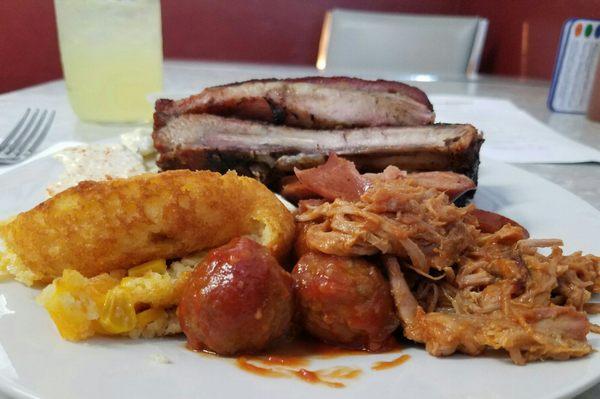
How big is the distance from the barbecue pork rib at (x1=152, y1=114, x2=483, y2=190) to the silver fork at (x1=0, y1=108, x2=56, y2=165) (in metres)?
0.72

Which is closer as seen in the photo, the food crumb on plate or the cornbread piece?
the food crumb on plate

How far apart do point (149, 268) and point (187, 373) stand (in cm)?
33

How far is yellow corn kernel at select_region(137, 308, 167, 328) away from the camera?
1091mm

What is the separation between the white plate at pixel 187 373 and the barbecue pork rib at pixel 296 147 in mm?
830

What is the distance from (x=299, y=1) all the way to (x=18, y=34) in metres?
2.89

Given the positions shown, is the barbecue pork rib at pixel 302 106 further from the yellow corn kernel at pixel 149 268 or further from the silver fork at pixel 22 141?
the yellow corn kernel at pixel 149 268

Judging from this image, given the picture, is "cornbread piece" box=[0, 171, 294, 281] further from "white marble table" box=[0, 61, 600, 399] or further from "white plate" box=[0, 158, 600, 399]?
"white marble table" box=[0, 61, 600, 399]

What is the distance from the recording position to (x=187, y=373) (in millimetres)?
923

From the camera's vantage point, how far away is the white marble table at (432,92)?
8.09ft

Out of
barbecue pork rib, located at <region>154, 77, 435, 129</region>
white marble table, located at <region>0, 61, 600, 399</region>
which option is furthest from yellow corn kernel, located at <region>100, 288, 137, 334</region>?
barbecue pork rib, located at <region>154, 77, 435, 129</region>

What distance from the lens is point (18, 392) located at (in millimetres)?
806

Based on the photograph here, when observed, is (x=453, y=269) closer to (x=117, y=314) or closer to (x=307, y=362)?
(x=307, y=362)

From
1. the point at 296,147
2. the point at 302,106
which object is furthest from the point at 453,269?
the point at 302,106

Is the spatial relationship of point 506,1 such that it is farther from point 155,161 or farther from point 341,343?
point 341,343
